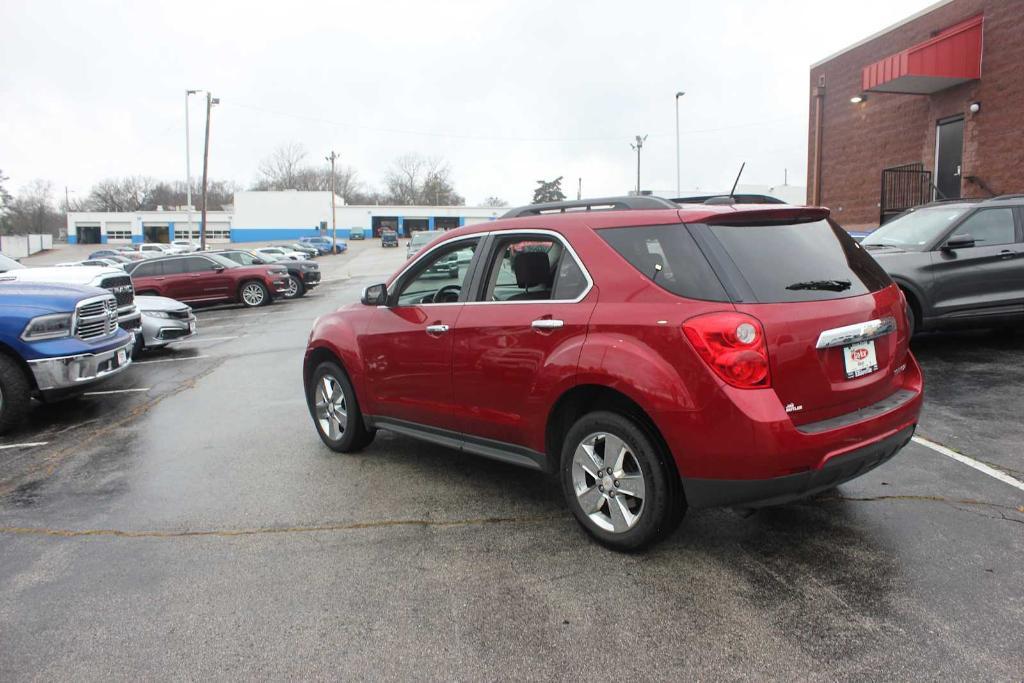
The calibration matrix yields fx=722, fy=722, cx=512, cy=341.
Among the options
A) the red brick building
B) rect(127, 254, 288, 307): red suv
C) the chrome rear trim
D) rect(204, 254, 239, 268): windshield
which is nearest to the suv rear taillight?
the chrome rear trim

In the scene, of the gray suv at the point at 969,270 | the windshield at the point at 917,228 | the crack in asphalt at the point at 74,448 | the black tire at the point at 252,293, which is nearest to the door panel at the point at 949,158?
the windshield at the point at 917,228

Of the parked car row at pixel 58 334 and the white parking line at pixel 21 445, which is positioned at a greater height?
the parked car row at pixel 58 334

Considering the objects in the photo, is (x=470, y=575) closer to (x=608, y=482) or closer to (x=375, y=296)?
(x=608, y=482)

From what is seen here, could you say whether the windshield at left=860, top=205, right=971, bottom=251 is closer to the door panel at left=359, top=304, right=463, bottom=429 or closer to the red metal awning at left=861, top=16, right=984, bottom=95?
the door panel at left=359, top=304, right=463, bottom=429

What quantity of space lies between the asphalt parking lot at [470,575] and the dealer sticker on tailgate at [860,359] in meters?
0.89

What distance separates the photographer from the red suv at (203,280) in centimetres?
2062

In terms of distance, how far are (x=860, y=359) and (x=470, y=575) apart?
2150mm

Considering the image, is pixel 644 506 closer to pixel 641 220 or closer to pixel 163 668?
pixel 641 220

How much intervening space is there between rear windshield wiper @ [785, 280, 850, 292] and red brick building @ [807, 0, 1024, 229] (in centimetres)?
1515

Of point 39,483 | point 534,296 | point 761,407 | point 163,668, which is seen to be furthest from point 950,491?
point 39,483

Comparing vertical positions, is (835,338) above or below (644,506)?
above

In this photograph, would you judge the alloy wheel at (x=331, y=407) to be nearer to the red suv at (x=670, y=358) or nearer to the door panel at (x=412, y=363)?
the door panel at (x=412, y=363)

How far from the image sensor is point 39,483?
529cm

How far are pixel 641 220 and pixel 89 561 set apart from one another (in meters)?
3.42
